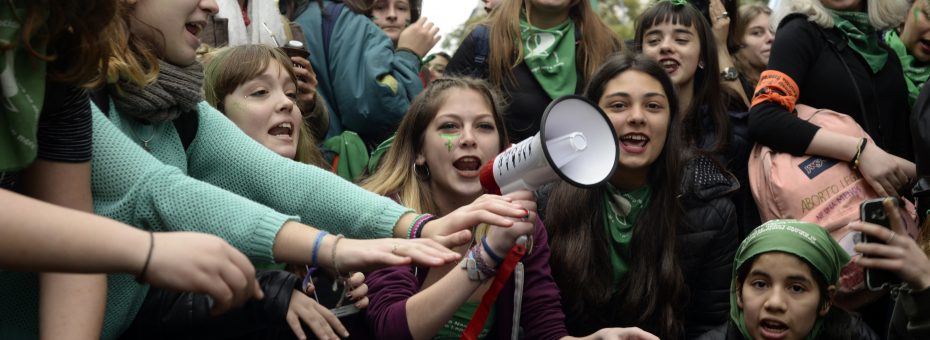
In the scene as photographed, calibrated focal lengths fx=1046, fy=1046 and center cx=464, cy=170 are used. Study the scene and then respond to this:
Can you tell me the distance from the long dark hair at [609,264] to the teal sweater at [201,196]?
156 cm

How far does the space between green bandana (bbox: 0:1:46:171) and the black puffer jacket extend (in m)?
2.94

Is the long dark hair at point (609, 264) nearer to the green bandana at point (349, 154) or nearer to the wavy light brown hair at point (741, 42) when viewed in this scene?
the green bandana at point (349, 154)

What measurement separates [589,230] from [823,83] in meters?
1.36

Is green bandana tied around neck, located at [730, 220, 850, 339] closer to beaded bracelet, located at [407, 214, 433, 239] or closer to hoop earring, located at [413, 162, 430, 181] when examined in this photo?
hoop earring, located at [413, 162, 430, 181]

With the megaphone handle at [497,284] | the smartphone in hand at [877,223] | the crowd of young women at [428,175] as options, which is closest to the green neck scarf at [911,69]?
the crowd of young women at [428,175]

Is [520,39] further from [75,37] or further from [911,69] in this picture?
[75,37]

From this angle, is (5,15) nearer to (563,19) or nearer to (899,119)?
(563,19)

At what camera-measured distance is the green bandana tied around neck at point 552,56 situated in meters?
5.18

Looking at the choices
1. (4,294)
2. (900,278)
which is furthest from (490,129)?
(4,294)

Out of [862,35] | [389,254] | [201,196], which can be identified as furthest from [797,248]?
[201,196]

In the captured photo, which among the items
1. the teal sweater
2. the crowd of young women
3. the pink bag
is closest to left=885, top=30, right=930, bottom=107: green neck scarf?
the crowd of young women

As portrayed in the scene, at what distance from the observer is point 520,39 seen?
5.23 meters

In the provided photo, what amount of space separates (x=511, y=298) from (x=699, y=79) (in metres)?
1.96

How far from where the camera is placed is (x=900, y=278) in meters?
3.37
